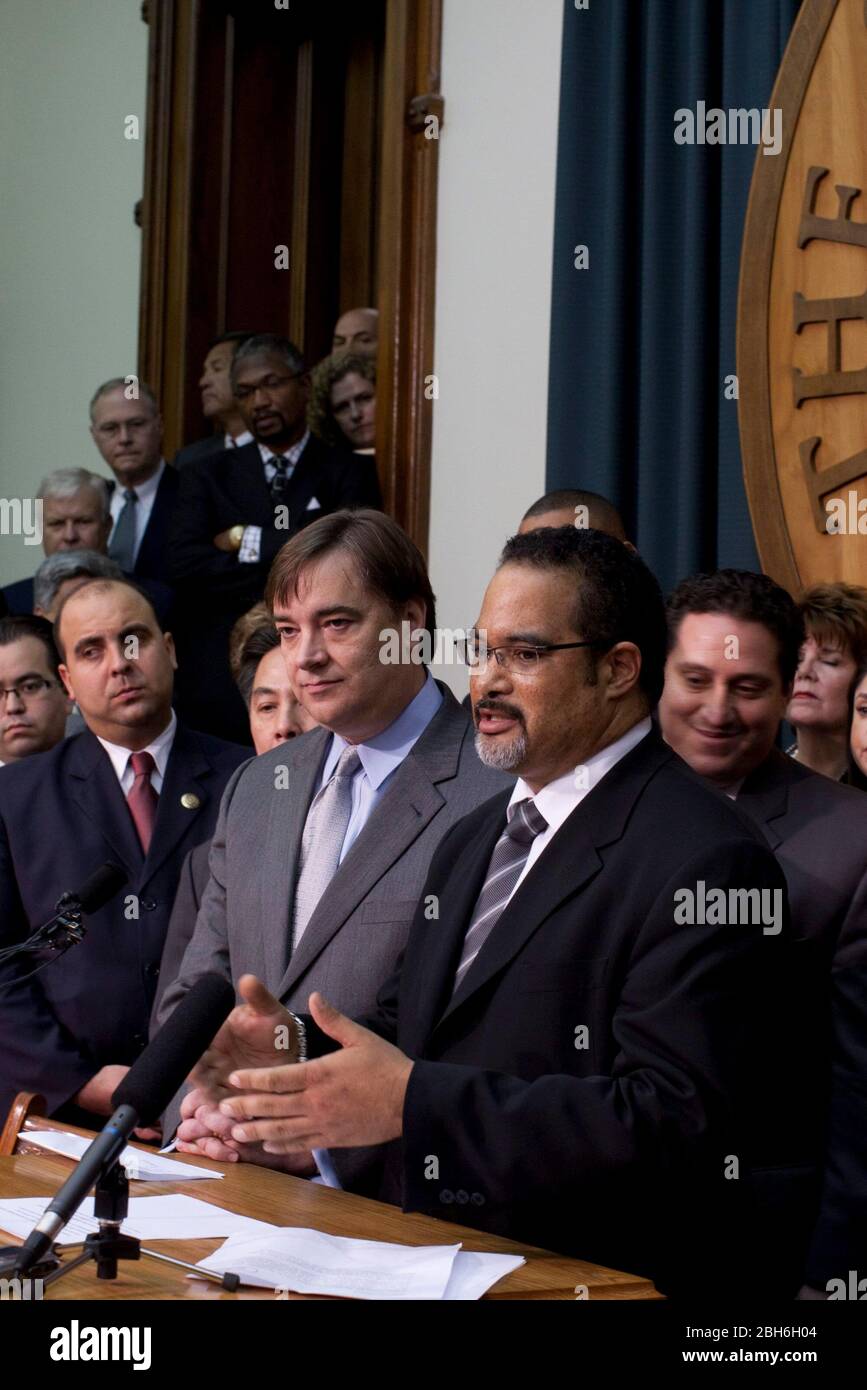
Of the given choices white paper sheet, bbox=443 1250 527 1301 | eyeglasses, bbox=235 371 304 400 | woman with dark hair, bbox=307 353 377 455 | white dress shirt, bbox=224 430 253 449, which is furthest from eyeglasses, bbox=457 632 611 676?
white dress shirt, bbox=224 430 253 449

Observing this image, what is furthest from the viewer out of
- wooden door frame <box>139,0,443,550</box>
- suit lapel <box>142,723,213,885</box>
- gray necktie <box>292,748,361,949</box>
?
wooden door frame <box>139,0,443,550</box>

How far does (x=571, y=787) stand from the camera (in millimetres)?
2299

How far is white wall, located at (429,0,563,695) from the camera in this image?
502 centimetres

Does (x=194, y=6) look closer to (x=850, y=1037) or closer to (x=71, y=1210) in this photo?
(x=850, y=1037)

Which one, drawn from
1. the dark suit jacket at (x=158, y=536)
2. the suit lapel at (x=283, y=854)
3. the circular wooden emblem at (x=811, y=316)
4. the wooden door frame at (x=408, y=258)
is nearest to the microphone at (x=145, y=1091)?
the suit lapel at (x=283, y=854)

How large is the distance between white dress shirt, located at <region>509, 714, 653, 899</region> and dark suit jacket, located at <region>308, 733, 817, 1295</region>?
3 centimetres

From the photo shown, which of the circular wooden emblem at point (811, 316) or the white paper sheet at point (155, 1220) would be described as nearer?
the white paper sheet at point (155, 1220)

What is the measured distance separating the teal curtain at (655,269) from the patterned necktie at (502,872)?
2050 millimetres

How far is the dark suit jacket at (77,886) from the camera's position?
3422 millimetres

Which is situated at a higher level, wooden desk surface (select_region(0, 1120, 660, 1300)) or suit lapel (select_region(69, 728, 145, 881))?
suit lapel (select_region(69, 728, 145, 881))

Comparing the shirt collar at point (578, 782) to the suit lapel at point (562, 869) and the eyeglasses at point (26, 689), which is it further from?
the eyeglasses at point (26, 689)

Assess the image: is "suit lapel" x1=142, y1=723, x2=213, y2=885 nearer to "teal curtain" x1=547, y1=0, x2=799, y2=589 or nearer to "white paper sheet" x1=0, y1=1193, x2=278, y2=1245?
"teal curtain" x1=547, y1=0, x2=799, y2=589

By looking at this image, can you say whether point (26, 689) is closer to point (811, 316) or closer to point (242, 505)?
point (242, 505)

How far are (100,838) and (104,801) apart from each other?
3.7 inches
